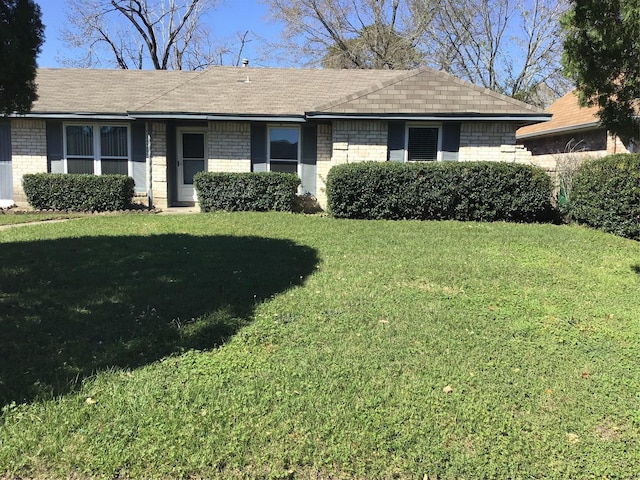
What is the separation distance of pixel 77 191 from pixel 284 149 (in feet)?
18.7

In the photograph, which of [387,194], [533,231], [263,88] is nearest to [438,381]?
[533,231]

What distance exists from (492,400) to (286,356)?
1.64 meters

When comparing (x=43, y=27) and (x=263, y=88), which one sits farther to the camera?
(x=263, y=88)

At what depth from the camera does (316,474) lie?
2916mm

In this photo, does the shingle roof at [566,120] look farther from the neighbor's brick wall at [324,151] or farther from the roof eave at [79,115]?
the roof eave at [79,115]

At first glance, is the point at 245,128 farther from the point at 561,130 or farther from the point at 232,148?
the point at 561,130

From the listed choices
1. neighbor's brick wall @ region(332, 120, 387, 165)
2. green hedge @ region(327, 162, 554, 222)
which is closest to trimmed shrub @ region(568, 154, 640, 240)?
green hedge @ region(327, 162, 554, 222)

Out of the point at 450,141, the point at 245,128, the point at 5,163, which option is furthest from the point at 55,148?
the point at 450,141

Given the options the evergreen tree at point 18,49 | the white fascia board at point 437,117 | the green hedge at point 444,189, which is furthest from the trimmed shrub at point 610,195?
the evergreen tree at point 18,49

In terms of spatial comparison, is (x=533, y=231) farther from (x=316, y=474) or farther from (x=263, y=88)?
(x=263, y=88)

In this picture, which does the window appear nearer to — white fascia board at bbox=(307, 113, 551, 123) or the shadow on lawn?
white fascia board at bbox=(307, 113, 551, 123)

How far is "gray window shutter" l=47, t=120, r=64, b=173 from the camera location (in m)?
14.8

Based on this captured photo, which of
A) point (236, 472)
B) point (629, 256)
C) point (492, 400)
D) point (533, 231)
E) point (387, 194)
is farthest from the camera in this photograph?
point (387, 194)

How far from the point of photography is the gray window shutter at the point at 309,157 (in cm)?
1470
